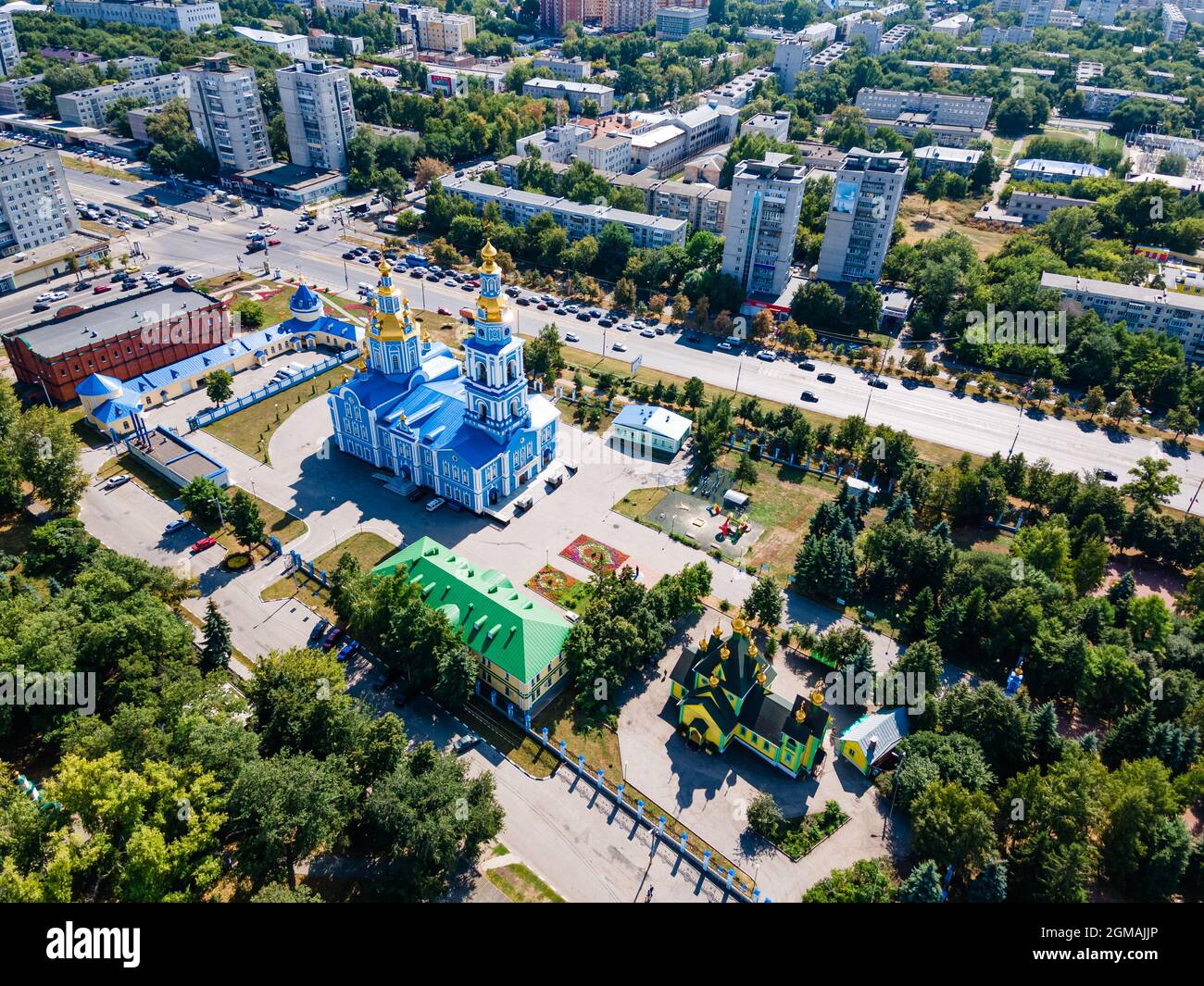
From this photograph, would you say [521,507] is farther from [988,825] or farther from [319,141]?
[319,141]

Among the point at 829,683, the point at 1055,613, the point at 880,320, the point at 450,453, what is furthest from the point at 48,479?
the point at 880,320

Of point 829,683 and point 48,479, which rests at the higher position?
point 48,479

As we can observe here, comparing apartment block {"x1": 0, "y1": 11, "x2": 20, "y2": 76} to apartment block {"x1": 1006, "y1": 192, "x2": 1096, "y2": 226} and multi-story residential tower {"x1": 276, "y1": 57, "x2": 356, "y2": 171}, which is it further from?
apartment block {"x1": 1006, "y1": 192, "x2": 1096, "y2": 226}

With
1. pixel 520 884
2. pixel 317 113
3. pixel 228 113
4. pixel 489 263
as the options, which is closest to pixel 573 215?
pixel 317 113

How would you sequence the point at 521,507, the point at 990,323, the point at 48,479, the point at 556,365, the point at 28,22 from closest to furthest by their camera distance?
the point at 48,479 → the point at 521,507 → the point at 556,365 → the point at 990,323 → the point at 28,22

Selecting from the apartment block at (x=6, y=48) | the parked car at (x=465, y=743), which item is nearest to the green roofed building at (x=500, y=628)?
the parked car at (x=465, y=743)

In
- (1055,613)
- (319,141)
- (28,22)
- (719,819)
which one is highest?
(28,22)
